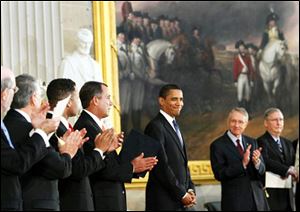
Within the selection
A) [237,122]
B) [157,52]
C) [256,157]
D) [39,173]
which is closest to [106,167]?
[39,173]

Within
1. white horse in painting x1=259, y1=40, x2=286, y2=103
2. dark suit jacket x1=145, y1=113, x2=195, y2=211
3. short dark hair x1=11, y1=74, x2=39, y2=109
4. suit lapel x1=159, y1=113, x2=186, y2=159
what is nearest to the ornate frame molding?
white horse in painting x1=259, y1=40, x2=286, y2=103

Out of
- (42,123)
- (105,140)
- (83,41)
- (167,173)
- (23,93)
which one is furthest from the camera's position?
(83,41)

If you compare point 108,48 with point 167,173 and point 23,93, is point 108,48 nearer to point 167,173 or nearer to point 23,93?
point 167,173

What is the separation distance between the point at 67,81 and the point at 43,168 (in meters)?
1.12

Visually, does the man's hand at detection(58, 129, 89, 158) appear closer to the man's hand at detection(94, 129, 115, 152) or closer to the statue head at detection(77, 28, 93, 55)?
the man's hand at detection(94, 129, 115, 152)

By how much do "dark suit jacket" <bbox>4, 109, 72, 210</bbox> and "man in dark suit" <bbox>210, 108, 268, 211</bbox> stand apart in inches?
154

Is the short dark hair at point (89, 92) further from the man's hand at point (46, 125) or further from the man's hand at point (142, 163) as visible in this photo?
the man's hand at point (46, 125)

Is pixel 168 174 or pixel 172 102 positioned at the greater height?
pixel 172 102

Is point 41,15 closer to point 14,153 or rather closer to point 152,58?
point 152,58

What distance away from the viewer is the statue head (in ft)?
39.4

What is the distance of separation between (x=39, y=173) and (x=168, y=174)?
2489mm

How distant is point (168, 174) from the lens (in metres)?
9.08

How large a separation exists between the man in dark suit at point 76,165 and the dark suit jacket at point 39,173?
52cm

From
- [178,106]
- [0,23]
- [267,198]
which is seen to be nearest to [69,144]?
[178,106]
